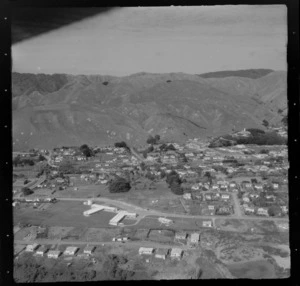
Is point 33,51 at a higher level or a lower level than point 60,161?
higher

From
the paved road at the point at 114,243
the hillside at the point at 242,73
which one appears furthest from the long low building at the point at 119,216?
the hillside at the point at 242,73

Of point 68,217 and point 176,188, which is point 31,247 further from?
point 176,188

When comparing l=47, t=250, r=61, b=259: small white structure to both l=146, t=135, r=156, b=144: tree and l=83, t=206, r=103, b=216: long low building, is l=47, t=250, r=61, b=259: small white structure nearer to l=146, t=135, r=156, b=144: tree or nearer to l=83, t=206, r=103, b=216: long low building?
l=83, t=206, r=103, b=216: long low building

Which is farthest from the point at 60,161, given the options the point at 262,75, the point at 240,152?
the point at 262,75

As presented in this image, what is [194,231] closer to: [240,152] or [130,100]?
[240,152]

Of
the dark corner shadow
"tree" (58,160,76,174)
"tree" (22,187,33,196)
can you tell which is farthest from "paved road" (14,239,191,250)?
the dark corner shadow

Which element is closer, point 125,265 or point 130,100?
point 125,265
